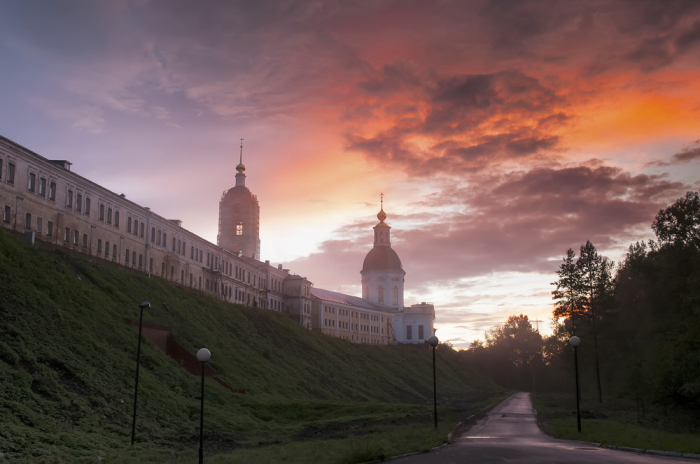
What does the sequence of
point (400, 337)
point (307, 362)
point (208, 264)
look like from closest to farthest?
point (307, 362) < point (208, 264) < point (400, 337)

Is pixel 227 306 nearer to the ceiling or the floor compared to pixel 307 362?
nearer to the ceiling

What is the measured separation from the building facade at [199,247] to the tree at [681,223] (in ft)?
152

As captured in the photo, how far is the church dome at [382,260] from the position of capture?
463 feet

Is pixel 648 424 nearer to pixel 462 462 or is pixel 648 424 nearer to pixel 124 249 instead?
pixel 462 462

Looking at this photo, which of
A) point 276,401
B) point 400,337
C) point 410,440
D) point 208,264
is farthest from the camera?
point 400,337

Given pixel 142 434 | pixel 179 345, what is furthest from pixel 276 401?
pixel 142 434

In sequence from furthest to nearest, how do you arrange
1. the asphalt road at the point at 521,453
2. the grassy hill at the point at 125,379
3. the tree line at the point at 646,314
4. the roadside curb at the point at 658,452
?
the tree line at the point at 646,314 < the grassy hill at the point at 125,379 < the roadside curb at the point at 658,452 < the asphalt road at the point at 521,453

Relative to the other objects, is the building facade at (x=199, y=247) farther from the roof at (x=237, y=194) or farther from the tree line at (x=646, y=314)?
the tree line at (x=646, y=314)

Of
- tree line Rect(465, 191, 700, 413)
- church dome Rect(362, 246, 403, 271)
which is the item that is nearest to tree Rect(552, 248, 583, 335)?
tree line Rect(465, 191, 700, 413)

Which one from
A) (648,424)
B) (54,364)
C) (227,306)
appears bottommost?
(648,424)

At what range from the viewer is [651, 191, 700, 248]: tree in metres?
50.1

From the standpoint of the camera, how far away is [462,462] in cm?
1847

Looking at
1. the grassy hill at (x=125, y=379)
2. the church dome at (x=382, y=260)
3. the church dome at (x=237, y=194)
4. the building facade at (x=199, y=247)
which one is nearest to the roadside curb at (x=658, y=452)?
the grassy hill at (x=125, y=379)

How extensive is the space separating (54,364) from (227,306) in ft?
123
